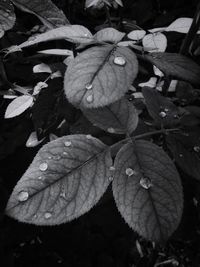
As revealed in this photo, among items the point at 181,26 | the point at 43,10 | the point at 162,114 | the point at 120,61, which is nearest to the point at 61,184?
the point at 120,61

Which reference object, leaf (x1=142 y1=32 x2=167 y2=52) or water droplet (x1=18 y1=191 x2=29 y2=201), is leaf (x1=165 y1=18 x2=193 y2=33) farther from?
water droplet (x1=18 y1=191 x2=29 y2=201)

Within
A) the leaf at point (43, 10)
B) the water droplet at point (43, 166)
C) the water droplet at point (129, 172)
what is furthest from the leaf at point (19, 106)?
the water droplet at point (129, 172)

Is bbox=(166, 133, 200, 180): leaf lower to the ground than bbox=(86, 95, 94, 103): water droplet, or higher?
lower

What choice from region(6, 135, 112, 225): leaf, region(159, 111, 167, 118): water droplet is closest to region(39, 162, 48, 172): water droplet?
region(6, 135, 112, 225): leaf

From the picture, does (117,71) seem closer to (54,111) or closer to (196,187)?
(54,111)

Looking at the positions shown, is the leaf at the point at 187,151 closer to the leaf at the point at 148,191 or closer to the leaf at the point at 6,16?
the leaf at the point at 148,191

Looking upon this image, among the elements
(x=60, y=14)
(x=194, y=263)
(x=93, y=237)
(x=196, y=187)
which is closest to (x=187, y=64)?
(x=60, y=14)
